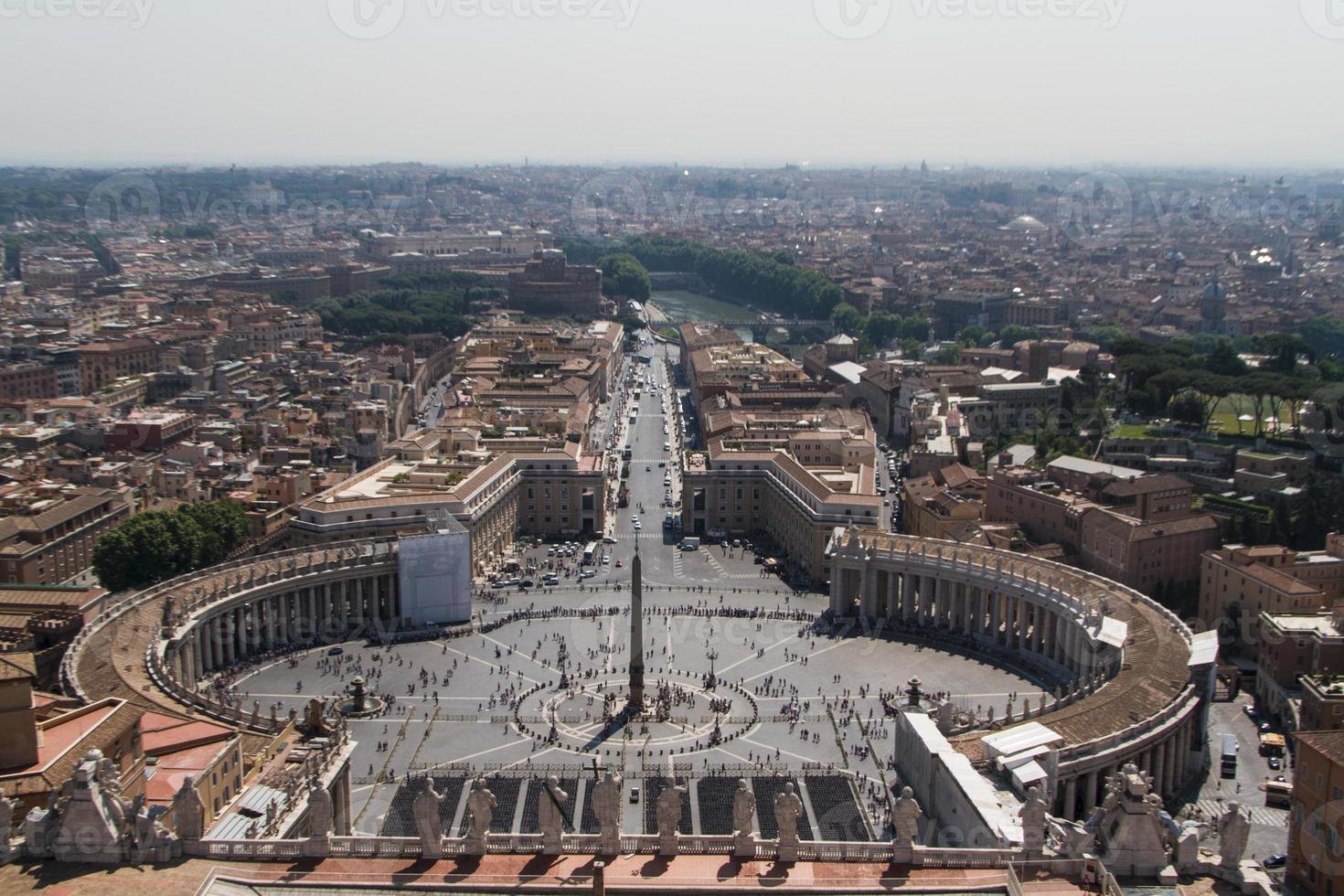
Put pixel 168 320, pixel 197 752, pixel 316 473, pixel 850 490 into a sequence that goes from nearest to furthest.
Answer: pixel 197 752
pixel 850 490
pixel 316 473
pixel 168 320

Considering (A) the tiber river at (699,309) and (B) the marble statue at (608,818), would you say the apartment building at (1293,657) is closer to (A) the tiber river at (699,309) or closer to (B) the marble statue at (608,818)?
(B) the marble statue at (608,818)

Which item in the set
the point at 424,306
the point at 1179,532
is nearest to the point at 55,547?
the point at 1179,532

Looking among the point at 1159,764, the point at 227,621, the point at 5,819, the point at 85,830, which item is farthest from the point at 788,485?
the point at 5,819

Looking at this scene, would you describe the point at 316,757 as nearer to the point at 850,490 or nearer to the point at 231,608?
the point at 231,608

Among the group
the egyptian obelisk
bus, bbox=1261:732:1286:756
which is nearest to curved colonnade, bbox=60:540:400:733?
the egyptian obelisk

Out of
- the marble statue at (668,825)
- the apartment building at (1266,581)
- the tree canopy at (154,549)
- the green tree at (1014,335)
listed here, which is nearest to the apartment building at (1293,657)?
the apartment building at (1266,581)

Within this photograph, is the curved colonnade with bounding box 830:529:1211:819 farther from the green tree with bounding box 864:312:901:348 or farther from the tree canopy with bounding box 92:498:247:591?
the green tree with bounding box 864:312:901:348
